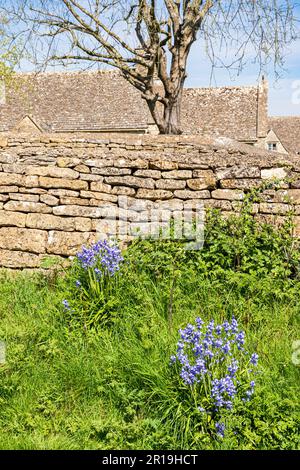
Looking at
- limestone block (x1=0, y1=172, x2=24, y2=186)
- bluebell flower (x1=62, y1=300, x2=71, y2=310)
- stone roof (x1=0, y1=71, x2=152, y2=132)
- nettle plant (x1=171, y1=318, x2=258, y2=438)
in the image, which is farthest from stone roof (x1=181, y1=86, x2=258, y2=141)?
nettle plant (x1=171, y1=318, x2=258, y2=438)

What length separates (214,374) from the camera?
282 cm

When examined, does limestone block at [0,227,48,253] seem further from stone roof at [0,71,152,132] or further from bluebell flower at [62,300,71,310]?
stone roof at [0,71,152,132]

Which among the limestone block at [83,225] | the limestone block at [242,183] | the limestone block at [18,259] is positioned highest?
the limestone block at [242,183]

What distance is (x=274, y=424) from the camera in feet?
8.84

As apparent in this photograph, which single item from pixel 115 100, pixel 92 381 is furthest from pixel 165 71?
pixel 115 100

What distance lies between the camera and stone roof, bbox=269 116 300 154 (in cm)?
3275

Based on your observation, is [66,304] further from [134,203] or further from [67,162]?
[67,162]

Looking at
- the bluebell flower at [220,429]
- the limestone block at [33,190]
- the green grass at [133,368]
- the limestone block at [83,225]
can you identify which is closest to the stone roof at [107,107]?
→ the limestone block at [33,190]

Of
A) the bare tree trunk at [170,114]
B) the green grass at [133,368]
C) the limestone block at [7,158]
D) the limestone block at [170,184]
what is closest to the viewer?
the green grass at [133,368]

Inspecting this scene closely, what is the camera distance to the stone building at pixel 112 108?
2231 centimetres

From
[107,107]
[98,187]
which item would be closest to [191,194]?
[98,187]

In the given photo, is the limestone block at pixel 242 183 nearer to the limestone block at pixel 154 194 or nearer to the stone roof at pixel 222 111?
the limestone block at pixel 154 194

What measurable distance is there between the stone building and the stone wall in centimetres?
1700
